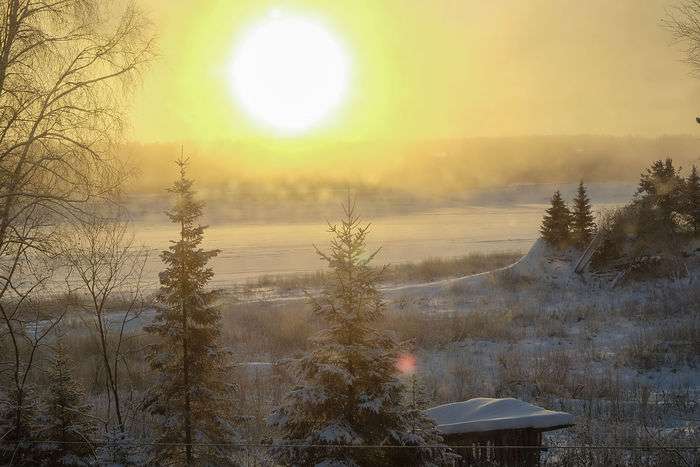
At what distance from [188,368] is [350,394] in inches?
92.3

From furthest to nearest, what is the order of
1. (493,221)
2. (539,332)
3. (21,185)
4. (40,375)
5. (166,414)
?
(493,221) → (539,332) → (40,375) → (21,185) → (166,414)

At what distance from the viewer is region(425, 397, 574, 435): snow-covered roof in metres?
7.66

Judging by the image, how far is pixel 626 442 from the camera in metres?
8.80

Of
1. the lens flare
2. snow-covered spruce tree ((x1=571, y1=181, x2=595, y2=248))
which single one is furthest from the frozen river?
the lens flare

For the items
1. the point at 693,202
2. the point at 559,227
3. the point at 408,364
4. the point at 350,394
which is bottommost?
the point at 408,364

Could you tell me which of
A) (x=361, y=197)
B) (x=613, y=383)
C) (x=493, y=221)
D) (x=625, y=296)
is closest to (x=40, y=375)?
(x=613, y=383)

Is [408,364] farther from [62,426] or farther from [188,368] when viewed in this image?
[62,426]

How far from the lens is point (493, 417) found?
7996 mm

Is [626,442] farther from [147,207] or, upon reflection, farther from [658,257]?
[147,207]

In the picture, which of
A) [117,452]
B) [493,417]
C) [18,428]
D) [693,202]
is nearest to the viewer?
[18,428]

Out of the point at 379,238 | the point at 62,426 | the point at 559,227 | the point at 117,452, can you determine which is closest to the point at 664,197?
the point at 559,227

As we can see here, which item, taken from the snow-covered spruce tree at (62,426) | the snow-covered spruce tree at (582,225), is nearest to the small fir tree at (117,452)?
the snow-covered spruce tree at (62,426)

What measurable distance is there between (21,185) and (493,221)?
5652 centimetres

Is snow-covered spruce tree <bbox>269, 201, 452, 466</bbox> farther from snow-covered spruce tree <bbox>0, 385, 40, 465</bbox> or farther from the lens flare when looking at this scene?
the lens flare
